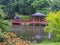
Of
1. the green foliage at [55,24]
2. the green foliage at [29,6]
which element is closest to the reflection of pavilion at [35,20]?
the green foliage at [29,6]

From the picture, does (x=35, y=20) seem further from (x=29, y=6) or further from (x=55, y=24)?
(x=55, y=24)

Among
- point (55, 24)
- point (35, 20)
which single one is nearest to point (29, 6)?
point (35, 20)

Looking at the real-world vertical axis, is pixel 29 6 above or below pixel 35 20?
above

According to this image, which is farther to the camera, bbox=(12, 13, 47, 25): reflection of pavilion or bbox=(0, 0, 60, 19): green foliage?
bbox=(0, 0, 60, 19): green foliage

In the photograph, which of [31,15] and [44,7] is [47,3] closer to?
[44,7]

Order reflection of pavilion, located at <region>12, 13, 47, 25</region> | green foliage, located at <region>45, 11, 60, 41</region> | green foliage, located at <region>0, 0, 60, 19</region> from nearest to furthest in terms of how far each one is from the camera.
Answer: green foliage, located at <region>45, 11, 60, 41</region>, reflection of pavilion, located at <region>12, 13, 47, 25</region>, green foliage, located at <region>0, 0, 60, 19</region>

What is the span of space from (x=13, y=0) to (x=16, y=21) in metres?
6.62

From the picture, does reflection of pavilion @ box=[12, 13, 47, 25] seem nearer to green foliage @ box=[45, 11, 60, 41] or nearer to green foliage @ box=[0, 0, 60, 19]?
green foliage @ box=[0, 0, 60, 19]

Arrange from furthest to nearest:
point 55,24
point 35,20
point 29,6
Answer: point 29,6, point 35,20, point 55,24

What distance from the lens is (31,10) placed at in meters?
35.9

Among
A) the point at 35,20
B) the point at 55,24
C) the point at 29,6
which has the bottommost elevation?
the point at 35,20

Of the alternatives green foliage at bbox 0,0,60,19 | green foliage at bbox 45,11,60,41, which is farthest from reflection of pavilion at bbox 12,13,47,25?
green foliage at bbox 45,11,60,41

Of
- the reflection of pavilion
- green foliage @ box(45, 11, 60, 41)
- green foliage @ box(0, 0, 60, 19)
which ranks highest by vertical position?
green foliage @ box(45, 11, 60, 41)

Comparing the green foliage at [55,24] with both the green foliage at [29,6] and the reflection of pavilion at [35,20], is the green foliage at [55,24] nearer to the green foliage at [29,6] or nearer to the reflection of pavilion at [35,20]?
the reflection of pavilion at [35,20]
